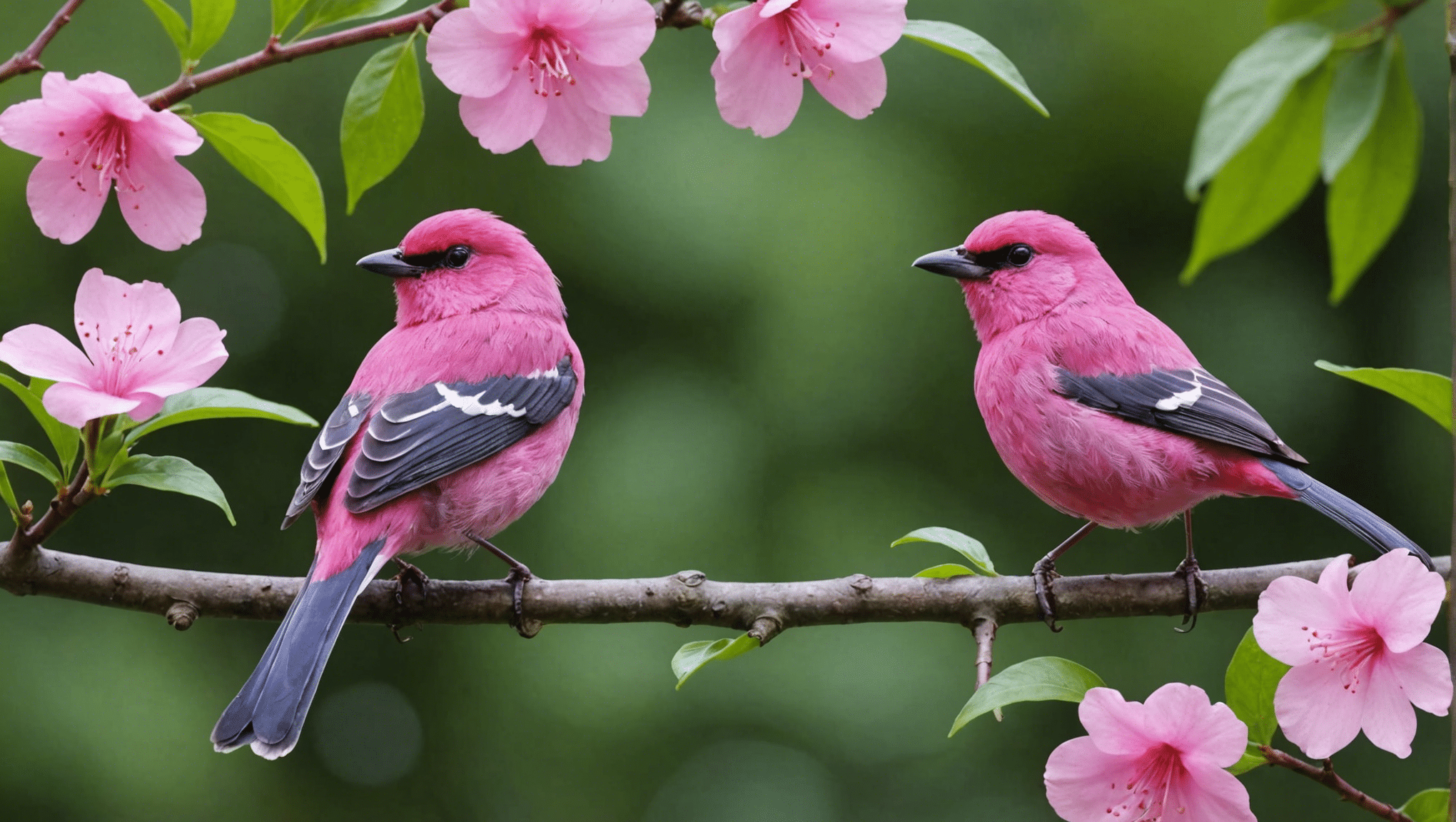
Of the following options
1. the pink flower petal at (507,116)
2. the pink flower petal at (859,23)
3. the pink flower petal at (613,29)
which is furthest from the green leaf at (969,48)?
the pink flower petal at (507,116)

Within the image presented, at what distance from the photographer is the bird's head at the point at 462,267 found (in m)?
1.93

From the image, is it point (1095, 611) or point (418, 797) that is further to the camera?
point (418, 797)

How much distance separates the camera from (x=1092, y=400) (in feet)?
6.50

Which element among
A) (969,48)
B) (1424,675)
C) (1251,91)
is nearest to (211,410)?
(969,48)

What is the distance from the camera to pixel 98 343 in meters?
1.28

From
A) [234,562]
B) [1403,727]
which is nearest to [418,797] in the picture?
[234,562]

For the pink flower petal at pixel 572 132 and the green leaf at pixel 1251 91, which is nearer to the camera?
the green leaf at pixel 1251 91

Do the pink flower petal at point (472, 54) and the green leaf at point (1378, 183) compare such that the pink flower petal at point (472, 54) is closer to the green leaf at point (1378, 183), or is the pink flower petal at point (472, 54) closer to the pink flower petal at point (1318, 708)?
the green leaf at point (1378, 183)

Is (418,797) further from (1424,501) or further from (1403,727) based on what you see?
(1403,727)

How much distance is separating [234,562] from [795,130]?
2555mm

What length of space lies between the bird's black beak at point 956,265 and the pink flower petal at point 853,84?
22.3 inches

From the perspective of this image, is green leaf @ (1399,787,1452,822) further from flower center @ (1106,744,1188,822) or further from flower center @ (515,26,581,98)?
flower center @ (515,26,581,98)

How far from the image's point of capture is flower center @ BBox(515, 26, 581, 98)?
1269 mm

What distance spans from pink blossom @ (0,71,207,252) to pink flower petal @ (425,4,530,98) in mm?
245
